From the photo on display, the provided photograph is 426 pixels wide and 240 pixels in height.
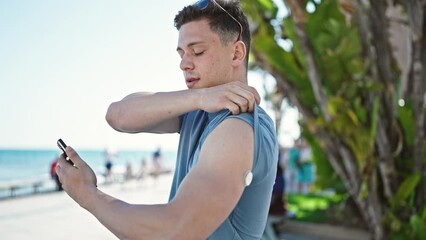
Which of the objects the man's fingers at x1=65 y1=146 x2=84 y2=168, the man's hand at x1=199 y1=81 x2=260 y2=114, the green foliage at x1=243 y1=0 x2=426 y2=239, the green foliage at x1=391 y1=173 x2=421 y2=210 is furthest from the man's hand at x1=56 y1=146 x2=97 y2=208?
the green foliage at x1=391 y1=173 x2=421 y2=210

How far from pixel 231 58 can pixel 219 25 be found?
10 centimetres

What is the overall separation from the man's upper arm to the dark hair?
0.33 metres

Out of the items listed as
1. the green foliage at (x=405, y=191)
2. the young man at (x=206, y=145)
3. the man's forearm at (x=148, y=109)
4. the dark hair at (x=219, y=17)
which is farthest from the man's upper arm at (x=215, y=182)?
the green foliage at (x=405, y=191)

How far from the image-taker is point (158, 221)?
1022 mm

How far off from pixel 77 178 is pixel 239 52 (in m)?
0.57

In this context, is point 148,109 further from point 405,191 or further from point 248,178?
point 405,191

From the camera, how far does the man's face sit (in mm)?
1309

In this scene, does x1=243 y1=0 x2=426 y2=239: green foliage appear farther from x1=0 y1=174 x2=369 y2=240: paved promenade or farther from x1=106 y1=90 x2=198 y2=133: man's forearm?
x1=106 y1=90 x2=198 y2=133: man's forearm

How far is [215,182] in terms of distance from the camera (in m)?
1.03

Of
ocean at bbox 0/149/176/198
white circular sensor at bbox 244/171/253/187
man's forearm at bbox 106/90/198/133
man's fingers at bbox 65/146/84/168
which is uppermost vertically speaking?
man's forearm at bbox 106/90/198/133

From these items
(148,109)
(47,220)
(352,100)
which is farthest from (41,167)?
(148,109)

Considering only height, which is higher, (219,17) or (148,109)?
(219,17)

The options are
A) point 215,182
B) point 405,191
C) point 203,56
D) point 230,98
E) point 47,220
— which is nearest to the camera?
point 215,182

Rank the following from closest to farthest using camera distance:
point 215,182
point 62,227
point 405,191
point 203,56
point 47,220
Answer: point 215,182 → point 203,56 → point 405,191 → point 62,227 → point 47,220
